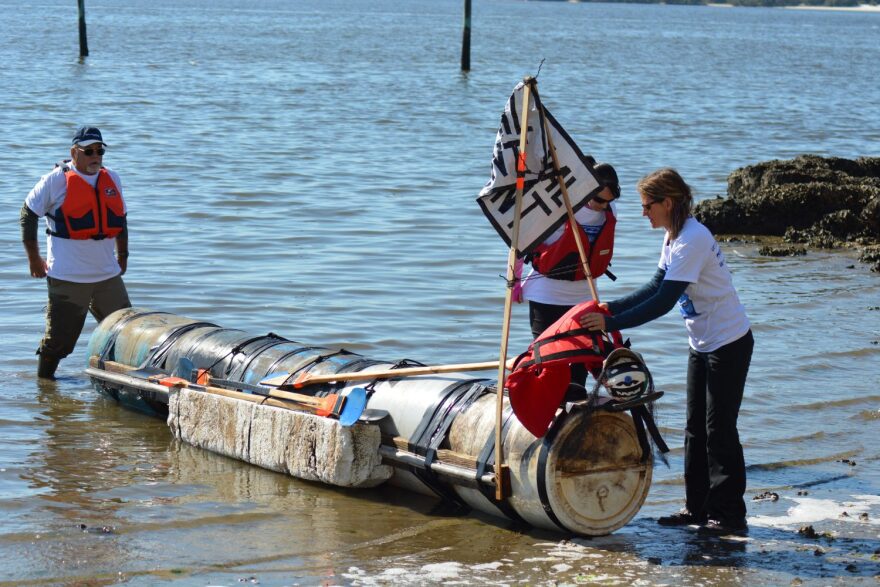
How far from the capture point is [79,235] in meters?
8.66

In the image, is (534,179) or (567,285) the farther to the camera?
(567,285)

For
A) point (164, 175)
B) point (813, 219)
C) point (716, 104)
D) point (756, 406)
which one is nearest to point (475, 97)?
point (716, 104)

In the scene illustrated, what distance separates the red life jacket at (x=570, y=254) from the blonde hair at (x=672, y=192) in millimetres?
926

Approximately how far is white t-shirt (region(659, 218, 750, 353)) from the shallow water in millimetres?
1053

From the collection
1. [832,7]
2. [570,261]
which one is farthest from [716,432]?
[832,7]

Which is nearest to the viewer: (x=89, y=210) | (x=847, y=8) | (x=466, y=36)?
(x=89, y=210)

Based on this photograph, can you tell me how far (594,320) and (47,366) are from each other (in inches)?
201

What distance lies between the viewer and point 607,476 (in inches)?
242

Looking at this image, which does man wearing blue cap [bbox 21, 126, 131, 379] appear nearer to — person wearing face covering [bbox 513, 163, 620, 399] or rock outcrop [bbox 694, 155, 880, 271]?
person wearing face covering [bbox 513, 163, 620, 399]

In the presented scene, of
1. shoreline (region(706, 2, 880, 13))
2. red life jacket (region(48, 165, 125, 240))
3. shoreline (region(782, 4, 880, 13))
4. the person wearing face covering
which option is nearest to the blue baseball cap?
red life jacket (region(48, 165, 125, 240))

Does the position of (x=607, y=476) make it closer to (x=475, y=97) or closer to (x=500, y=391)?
(x=500, y=391)

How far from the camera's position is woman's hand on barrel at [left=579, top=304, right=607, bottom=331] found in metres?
5.90

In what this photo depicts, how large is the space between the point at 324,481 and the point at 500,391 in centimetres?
142

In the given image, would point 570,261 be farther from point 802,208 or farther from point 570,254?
point 802,208
